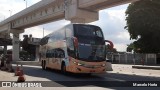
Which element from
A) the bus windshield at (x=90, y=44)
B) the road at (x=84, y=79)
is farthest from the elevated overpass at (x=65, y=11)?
the road at (x=84, y=79)

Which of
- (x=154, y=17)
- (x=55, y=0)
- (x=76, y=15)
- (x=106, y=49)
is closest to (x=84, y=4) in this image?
(x=76, y=15)

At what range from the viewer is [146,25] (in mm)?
61250

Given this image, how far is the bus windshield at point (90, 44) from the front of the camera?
20.7m

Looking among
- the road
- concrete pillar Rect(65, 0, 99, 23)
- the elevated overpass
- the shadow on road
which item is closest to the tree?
the elevated overpass

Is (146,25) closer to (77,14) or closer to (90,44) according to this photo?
(77,14)

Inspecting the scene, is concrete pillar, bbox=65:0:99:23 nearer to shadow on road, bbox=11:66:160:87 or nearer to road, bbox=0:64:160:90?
road, bbox=0:64:160:90

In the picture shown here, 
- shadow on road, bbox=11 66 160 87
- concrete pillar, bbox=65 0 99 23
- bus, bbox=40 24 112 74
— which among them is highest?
concrete pillar, bbox=65 0 99 23

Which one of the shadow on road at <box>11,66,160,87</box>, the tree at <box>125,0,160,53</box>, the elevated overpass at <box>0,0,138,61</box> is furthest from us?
the tree at <box>125,0,160,53</box>

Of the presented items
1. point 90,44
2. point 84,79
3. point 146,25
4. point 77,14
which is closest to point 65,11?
point 77,14

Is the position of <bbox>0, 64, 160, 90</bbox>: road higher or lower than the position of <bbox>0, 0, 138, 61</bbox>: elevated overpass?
lower

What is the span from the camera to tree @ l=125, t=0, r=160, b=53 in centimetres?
6081

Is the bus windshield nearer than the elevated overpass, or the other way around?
the bus windshield

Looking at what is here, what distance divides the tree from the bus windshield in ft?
132

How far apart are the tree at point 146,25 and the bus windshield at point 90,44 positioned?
40384 mm
